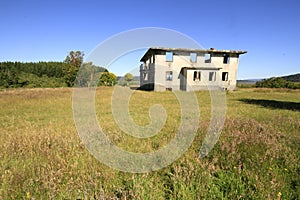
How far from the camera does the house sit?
95.8ft

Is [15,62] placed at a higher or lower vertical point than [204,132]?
higher


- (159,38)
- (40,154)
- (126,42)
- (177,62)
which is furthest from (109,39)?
(177,62)

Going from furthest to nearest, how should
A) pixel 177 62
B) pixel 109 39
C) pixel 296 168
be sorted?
pixel 177 62
pixel 109 39
pixel 296 168

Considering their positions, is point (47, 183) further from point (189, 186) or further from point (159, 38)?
point (159, 38)

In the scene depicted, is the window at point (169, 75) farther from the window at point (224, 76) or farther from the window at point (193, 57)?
the window at point (224, 76)

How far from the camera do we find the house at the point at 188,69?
29.2 m

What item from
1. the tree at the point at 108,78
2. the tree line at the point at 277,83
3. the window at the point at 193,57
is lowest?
the tree at the point at 108,78

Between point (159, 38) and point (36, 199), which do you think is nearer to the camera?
point (36, 199)

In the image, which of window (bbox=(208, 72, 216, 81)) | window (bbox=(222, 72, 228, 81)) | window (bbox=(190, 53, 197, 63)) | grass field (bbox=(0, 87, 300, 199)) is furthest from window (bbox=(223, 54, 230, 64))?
grass field (bbox=(0, 87, 300, 199))

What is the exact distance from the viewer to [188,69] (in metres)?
30.1

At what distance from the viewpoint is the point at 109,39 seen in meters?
4.25

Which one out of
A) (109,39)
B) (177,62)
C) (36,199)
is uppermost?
(177,62)

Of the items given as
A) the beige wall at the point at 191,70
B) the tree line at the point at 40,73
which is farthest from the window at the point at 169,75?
the tree line at the point at 40,73

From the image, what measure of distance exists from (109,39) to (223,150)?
3610 millimetres
